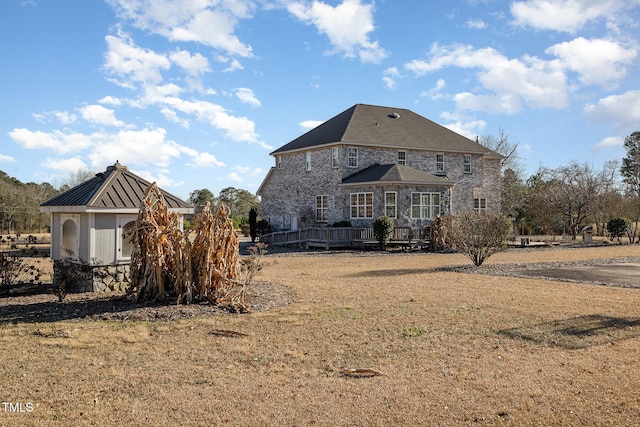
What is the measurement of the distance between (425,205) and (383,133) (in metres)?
6.59

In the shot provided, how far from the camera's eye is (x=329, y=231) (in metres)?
27.7

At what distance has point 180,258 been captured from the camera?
33.6ft

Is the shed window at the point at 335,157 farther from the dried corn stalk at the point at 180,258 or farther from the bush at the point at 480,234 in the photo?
the dried corn stalk at the point at 180,258

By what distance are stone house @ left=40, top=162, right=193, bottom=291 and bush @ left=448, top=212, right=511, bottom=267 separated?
31.4ft

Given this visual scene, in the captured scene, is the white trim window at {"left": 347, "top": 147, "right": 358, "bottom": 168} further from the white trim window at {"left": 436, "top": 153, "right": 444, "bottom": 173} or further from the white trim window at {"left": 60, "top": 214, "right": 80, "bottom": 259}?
the white trim window at {"left": 60, "top": 214, "right": 80, "bottom": 259}

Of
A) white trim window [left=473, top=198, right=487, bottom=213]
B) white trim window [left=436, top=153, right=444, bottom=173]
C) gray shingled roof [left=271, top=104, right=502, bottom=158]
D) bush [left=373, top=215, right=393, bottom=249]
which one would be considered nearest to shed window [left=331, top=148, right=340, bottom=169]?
gray shingled roof [left=271, top=104, right=502, bottom=158]

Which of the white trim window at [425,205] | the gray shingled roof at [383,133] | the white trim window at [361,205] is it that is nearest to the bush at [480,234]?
the white trim window at [425,205]

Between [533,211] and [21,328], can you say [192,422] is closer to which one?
[21,328]

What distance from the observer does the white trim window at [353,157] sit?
31.5 metres

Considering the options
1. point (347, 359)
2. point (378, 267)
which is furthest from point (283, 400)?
point (378, 267)

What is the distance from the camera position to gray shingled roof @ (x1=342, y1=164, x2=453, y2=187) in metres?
28.7

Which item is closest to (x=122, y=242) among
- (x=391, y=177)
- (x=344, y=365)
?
(x=344, y=365)

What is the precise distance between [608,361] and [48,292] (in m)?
12.1

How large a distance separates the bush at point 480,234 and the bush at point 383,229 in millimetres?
8802
